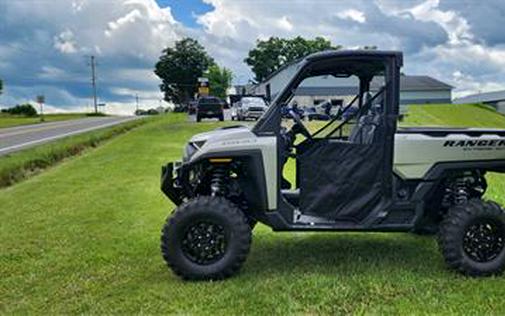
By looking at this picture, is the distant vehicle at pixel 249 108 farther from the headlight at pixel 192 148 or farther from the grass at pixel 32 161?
the headlight at pixel 192 148

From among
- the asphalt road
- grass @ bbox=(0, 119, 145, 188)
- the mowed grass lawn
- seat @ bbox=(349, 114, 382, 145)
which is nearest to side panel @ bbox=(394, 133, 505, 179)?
seat @ bbox=(349, 114, 382, 145)

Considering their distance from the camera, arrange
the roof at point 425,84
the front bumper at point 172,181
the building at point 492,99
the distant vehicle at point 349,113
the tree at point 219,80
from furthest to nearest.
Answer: the tree at point 219,80
the roof at point 425,84
the building at point 492,99
the front bumper at point 172,181
the distant vehicle at point 349,113

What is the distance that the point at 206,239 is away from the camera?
6199mm

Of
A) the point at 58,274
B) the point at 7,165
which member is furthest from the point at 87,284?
the point at 7,165

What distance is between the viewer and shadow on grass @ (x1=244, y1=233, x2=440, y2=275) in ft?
21.3

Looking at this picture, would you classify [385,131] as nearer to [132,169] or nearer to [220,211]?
[220,211]

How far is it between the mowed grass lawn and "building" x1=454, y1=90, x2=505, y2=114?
2384 inches

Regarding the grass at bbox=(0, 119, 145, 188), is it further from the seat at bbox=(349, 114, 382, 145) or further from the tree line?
the tree line

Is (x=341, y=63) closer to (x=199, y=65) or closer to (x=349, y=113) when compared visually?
(x=349, y=113)

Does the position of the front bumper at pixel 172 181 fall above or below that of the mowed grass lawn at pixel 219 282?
above

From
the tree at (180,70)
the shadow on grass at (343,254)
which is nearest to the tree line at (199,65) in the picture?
the tree at (180,70)

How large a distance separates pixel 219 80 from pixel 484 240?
350 feet

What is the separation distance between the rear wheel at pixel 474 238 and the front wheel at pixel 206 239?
6.52ft

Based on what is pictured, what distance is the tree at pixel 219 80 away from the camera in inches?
4281
